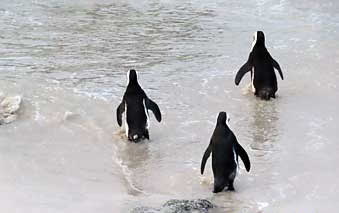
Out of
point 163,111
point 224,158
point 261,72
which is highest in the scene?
point 224,158

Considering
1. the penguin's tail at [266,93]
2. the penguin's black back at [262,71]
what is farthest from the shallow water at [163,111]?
the penguin's black back at [262,71]

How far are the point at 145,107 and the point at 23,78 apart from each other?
8.15 ft

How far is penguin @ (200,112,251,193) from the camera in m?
5.67

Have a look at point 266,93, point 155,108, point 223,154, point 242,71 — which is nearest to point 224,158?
point 223,154

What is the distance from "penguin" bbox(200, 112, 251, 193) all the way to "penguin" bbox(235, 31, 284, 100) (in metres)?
2.71

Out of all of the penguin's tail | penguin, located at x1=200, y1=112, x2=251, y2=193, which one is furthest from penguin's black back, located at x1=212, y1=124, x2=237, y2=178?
the penguin's tail

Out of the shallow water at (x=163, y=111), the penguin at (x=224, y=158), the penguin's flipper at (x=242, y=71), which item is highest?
the penguin at (x=224, y=158)

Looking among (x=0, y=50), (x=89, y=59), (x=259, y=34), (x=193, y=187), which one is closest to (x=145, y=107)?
(x=193, y=187)

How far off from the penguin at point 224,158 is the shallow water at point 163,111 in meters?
0.13

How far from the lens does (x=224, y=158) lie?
5680mm

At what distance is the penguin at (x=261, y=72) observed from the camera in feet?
27.6

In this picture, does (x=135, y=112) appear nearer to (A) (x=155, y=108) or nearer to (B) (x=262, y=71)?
(A) (x=155, y=108)

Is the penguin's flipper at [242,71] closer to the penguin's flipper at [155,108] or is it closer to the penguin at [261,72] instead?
the penguin at [261,72]

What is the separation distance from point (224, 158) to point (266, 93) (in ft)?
9.35
